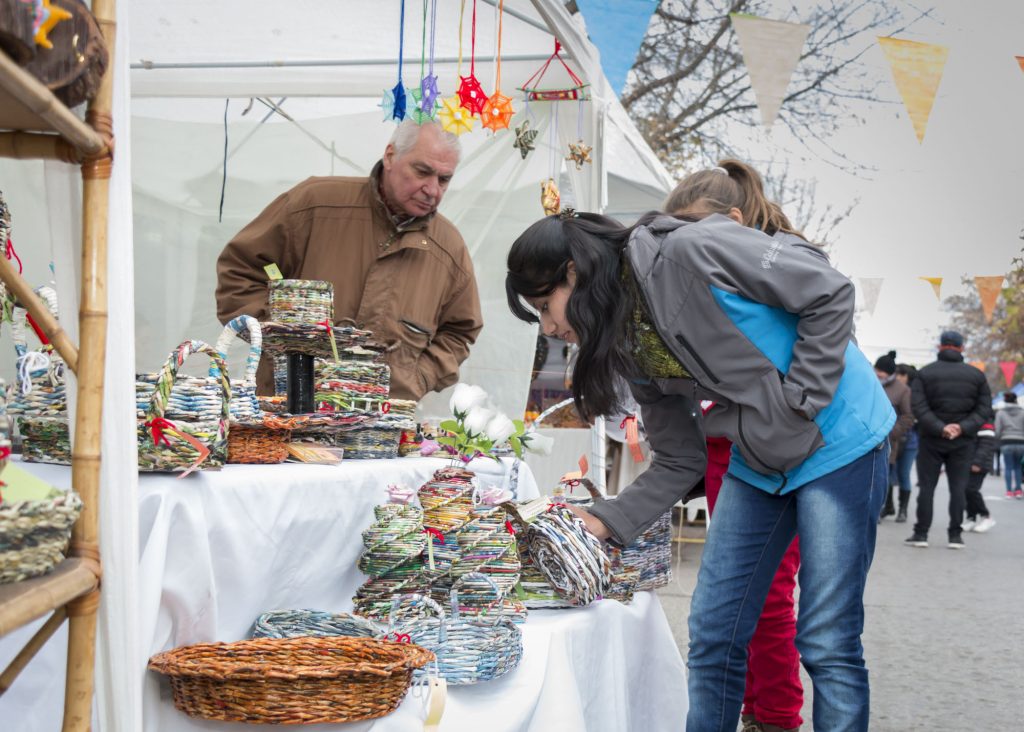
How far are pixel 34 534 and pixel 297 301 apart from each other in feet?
4.74

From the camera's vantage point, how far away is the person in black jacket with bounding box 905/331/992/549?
8.88 metres

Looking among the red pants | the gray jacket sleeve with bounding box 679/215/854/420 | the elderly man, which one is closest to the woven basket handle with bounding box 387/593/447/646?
the gray jacket sleeve with bounding box 679/215/854/420

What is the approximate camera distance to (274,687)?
4.85 ft

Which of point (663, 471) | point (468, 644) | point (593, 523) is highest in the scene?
point (663, 471)

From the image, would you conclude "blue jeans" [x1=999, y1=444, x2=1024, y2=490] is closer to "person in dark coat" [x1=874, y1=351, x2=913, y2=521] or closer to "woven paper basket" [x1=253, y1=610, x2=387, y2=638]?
"person in dark coat" [x1=874, y1=351, x2=913, y2=521]

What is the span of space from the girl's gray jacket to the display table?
0.56 metres

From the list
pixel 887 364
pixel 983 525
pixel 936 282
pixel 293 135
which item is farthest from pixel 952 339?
pixel 293 135

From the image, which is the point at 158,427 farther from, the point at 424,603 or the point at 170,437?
the point at 424,603

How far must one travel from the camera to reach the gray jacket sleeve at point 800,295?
1.95 meters

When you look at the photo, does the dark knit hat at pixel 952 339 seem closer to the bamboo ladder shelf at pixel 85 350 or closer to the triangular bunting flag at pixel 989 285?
the triangular bunting flag at pixel 989 285

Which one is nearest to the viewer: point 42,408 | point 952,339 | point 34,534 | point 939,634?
point 34,534

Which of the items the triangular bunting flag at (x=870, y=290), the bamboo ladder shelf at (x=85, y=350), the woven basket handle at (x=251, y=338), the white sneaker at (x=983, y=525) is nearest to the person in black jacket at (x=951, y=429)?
the white sneaker at (x=983, y=525)

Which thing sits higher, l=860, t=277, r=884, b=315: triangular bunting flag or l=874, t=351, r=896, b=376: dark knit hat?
l=860, t=277, r=884, b=315: triangular bunting flag

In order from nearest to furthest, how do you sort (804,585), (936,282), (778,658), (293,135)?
(804,585) → (778,658) → (293,135) → (936,282)
